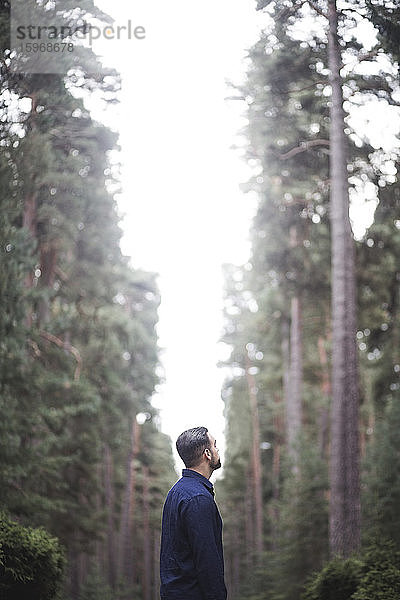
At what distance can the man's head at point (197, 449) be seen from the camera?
425 cm

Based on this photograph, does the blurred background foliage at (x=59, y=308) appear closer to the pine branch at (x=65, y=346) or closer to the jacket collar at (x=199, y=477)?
the pine branch at (x=65, y=346)

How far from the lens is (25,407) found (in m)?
12.5

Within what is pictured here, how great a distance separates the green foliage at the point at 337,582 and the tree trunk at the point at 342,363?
116 inches

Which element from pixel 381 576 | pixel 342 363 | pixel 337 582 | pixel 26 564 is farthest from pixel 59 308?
pixel 381 576

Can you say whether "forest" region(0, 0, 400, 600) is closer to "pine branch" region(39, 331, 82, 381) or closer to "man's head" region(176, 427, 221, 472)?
"pine branch" region(39, 331, 82, 381)

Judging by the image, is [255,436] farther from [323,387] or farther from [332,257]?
[332,257]

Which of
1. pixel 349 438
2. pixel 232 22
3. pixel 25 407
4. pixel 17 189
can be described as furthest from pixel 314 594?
pixel 232 22

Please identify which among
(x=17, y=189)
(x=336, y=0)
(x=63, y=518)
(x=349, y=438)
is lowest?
(x=63, y=518)

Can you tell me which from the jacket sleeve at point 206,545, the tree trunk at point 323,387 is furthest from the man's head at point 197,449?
the tree trunk at point 323,387

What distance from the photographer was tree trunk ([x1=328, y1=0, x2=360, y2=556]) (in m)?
10.7

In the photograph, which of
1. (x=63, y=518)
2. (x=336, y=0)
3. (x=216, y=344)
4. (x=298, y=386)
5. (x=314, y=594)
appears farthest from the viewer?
(x=216, y=344)

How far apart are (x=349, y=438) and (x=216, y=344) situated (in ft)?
68.8

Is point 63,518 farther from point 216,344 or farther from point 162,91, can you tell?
point 216,344

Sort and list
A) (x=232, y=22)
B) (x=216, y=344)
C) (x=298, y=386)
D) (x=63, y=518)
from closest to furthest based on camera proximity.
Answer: (x=232, y=22) < (x=63, y=518) < (x=298, y=386) < (x=216, y=344)
